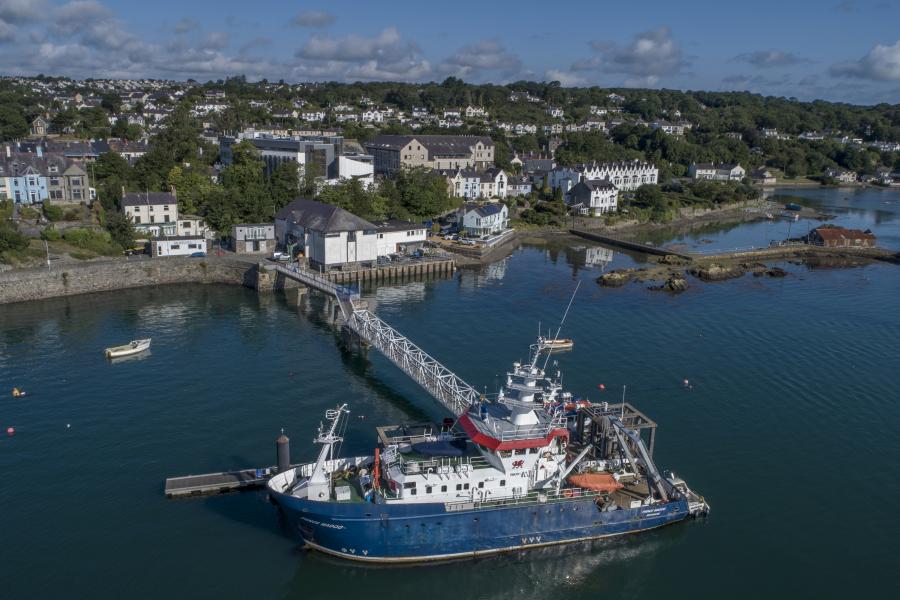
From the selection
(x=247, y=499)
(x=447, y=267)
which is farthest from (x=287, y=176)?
(x=247, y=499)

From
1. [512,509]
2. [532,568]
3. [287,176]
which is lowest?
[532,568]

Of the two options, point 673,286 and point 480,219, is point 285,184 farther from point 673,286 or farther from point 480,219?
point 673,286

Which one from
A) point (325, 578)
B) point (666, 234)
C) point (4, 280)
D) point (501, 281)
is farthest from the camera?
point (666, 234)

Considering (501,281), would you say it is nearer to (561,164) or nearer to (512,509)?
(512,509)

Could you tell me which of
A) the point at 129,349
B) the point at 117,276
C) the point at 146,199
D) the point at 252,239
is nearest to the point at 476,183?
the point at 252,239

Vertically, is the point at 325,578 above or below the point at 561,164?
below

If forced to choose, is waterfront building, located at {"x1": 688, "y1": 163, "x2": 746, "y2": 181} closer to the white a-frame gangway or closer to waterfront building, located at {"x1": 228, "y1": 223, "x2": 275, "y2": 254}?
waterfront building, located at {"x1": 228, "y1": 223, "x2": 275, "y2": 254}

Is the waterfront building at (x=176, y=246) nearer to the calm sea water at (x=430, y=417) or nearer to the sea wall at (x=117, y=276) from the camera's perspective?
the sea wall at (x=117, y=276)
